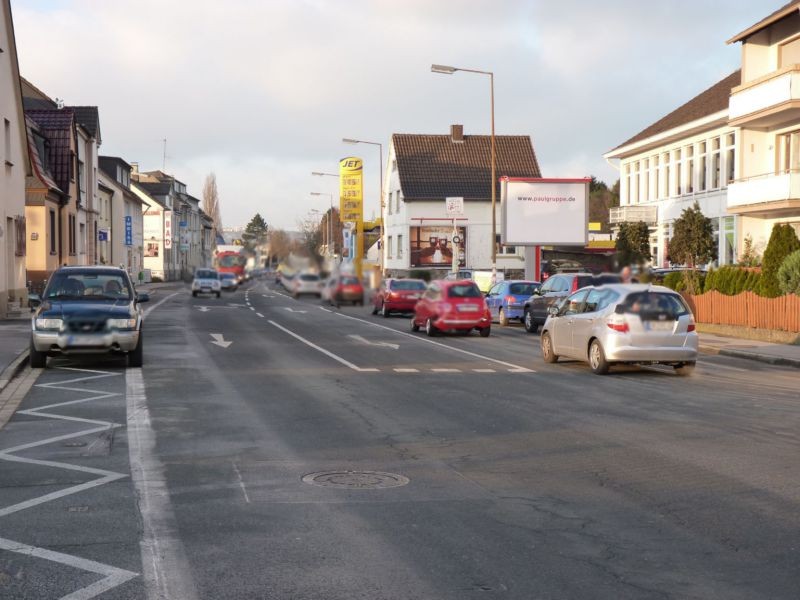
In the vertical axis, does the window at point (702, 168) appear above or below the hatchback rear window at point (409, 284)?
above

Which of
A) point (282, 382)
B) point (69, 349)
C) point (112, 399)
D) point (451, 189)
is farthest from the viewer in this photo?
point (451, 189)

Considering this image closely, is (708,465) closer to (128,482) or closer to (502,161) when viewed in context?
(128,482)

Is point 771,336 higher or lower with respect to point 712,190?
lower

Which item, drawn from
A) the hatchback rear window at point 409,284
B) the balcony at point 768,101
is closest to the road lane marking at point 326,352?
the hatchback rear window at point 409,284

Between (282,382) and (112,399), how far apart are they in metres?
2.94

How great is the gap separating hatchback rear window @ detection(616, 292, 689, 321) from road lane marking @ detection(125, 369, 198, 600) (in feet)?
29.7

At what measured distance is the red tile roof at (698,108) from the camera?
42.3 metres

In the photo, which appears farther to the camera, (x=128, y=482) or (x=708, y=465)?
(x=708, y=465)

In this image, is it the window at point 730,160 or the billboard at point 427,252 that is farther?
the window at point 730,160

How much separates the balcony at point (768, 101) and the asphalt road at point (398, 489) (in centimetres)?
1862

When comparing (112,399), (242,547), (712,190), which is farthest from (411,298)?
(712,190)

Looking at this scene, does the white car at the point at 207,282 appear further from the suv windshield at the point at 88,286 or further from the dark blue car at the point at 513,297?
the dark blue car at the point at 513,297

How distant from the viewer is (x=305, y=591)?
5328 millimetres

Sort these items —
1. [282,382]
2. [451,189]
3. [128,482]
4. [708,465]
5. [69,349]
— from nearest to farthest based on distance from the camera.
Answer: [128,482] → [708,465] → [282,382] → [69,349] → [451,189]
